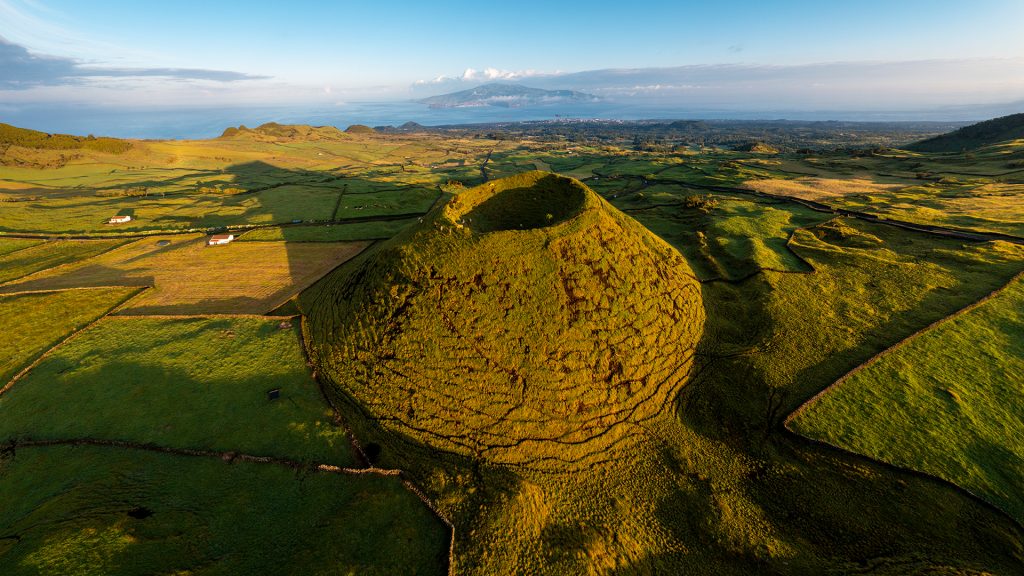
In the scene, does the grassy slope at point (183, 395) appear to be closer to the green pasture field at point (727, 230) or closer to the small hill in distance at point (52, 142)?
the green pasture field at point (727, 230)

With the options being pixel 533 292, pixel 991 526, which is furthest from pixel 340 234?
pixel 991 526

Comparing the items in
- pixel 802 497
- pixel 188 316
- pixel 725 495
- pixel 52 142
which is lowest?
pixel 725 495

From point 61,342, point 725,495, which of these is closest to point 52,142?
point 61,342

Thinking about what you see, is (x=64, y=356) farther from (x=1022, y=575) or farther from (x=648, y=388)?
(x=1022, y=575)

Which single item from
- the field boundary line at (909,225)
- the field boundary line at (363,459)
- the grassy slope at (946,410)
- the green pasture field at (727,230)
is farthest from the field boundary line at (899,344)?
the field boundary line at (363,459)

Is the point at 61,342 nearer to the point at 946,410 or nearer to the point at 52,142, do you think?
the point at 946,410

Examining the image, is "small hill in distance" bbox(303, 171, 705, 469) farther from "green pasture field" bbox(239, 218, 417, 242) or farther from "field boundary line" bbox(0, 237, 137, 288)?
"field boundary line" bbox(0, 237, 137, 288)
